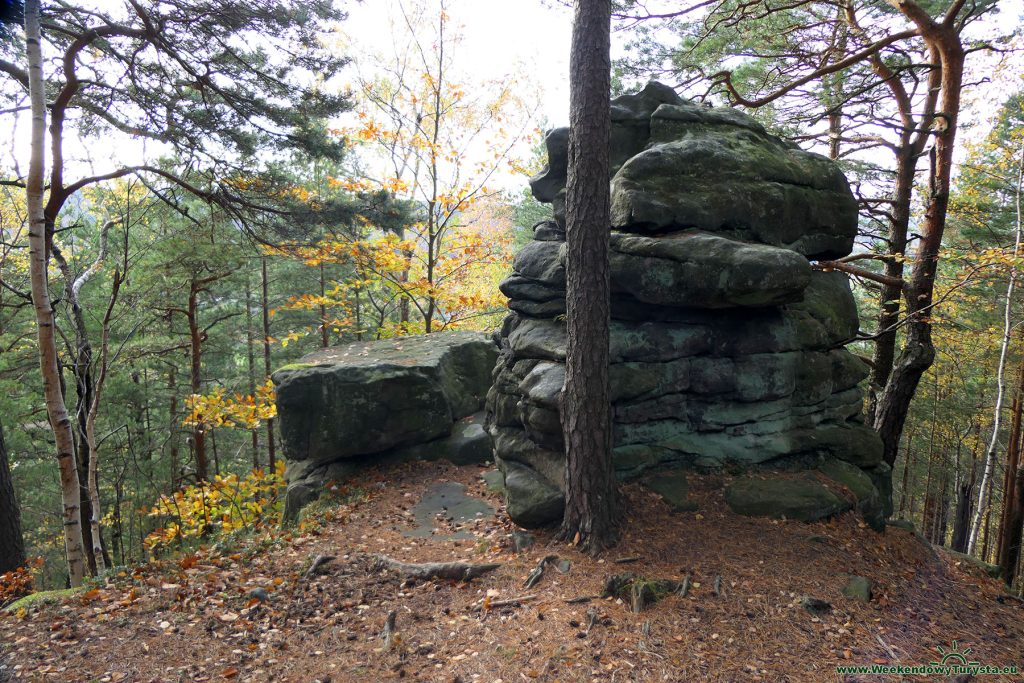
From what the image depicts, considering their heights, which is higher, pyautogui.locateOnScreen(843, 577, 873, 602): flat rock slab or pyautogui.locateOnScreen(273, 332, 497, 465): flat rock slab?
pyautogui.locateOnScreen(273, 332, 497, 465): flat rock slab

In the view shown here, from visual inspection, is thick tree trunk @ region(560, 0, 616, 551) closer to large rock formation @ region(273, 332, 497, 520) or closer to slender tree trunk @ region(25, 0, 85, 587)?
large rock formation @ region(273, 332, 497, 520)

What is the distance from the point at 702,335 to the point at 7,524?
30.0 feet

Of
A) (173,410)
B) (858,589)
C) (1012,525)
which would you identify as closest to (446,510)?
(858,589)

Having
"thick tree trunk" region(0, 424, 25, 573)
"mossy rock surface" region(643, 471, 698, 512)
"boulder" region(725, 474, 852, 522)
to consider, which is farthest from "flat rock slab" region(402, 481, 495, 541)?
"thick tree trunk" region(0, 424, 25, 573)

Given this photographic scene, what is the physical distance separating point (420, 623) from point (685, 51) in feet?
30.7

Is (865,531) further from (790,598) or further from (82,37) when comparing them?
(82,37)

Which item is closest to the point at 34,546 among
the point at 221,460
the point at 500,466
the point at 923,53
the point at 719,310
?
the point at 221,460

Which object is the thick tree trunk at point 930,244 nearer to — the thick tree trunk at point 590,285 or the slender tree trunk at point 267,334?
the thick tree trunk at point 590,285

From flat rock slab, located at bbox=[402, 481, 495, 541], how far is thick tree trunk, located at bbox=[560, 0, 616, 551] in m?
1.97

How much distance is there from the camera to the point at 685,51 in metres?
9.34

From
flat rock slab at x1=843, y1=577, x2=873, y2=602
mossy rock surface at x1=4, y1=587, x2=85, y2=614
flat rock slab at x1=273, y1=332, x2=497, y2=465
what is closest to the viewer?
flat rock slab at x1=843, y1=577, x2=873, y2=602

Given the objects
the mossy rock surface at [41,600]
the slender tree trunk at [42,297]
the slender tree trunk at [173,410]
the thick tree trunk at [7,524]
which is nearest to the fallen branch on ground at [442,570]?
the mossy rock surface at [41,600]

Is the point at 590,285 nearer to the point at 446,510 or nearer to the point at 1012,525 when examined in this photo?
the point at 446,510

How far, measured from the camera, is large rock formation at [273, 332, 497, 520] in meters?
8.71
